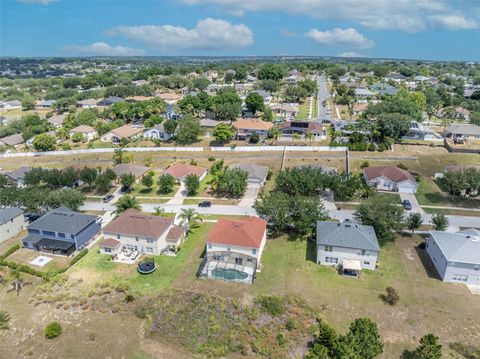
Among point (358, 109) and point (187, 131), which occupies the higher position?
point (358, 109)

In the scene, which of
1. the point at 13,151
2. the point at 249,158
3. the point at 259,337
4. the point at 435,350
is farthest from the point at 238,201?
the point at 13,151

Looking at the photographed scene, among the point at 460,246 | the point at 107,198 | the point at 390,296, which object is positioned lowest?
the point at 107,198

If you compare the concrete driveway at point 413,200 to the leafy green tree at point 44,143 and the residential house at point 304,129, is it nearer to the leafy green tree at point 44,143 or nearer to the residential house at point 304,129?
the residential house at point 304,129

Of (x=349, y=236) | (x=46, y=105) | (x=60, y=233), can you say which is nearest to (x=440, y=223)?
(x=349, y=236)

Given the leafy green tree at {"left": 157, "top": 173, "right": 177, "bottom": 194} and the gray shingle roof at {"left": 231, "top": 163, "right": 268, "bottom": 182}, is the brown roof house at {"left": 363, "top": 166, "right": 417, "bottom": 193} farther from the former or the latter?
the leafy green tree at {"left": 157, "top": 173, "right": 177, "bottom": 194}

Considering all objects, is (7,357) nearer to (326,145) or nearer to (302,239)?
(302,239)

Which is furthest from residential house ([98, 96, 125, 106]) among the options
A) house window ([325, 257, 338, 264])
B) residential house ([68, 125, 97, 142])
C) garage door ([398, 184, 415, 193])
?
house window ([325, 257, 338, 264])

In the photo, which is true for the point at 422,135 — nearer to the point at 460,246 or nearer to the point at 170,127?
the point at 460,246
